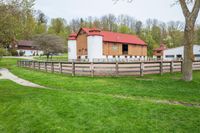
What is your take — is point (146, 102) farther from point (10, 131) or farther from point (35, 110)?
point (10, 131)

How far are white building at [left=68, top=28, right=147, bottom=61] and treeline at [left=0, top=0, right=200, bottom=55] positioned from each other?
458 inches

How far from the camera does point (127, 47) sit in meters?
49.3

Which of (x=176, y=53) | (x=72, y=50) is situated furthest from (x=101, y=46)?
(x=176, y=53)

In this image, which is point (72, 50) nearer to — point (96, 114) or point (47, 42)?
point (47, 42)

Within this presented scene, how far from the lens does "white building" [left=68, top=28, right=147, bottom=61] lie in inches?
1590

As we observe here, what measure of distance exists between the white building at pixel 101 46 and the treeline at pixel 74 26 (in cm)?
1164

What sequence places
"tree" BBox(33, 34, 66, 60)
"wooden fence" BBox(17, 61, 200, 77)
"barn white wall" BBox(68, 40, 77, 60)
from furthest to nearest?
"barn white wall" BBox(68, 40, 77, 60)
"tree" BBox(33, 34, 66, 60)
"wooden fence" BBox(17, 61, 200, 77)

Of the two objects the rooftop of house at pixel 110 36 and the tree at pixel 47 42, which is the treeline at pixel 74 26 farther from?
the rooftop of house at pixel 110 36

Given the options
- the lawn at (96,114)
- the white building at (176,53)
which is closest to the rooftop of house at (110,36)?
the white building at (176,53)

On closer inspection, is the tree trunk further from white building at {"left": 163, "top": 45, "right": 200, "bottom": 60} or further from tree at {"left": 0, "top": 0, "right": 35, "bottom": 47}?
white building at {"left": 163, "top": 45, "right": 200, "bottom": 60}

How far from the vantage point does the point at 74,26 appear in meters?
89.0

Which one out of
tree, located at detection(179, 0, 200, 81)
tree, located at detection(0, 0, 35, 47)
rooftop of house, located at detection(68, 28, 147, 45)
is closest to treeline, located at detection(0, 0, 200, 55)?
tree, located at detection(0, 0, 35, 47)

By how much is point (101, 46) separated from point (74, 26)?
2013 inches

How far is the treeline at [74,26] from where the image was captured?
7930 mm
